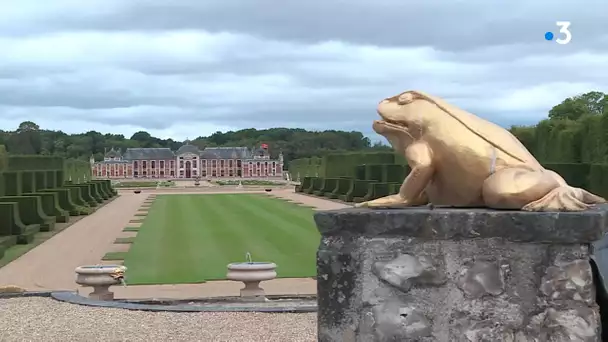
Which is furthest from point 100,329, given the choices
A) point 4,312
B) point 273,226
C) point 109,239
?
point 273,226

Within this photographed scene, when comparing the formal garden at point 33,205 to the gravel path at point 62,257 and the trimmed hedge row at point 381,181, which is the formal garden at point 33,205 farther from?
the trimmed hedge row at point 381,181

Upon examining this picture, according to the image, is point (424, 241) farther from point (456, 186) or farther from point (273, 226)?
point (273, 226)

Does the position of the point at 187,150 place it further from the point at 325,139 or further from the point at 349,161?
the point at 349,161

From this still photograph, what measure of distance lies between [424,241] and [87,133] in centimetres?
14649

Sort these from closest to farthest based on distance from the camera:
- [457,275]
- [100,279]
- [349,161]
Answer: [457,275]
[100,279]
[349,161]

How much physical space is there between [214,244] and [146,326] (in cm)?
1097

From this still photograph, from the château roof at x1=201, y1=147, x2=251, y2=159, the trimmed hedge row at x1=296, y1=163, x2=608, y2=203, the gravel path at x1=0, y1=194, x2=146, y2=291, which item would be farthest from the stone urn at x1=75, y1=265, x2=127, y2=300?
the château roof at x1=201, y1=147, x2=251, y2=159

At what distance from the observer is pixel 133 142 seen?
150 metres

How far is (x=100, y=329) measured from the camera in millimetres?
8430

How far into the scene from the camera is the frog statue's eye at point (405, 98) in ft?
17.8

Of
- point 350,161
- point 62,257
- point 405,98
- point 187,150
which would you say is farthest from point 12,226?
point 187,150

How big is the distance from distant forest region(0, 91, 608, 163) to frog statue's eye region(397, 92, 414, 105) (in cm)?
2466

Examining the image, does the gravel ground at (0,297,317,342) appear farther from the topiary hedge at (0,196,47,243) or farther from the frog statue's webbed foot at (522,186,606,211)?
the topiary hedge at (0,196,47,243)

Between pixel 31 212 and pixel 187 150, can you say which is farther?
pixel 187 150
